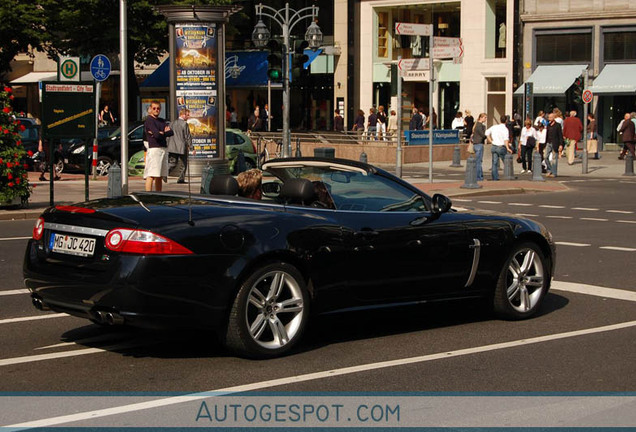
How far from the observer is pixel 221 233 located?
23.0 feet

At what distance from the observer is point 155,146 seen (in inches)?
763

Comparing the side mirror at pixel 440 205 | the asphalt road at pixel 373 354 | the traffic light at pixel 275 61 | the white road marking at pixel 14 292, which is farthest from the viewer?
the traffic light at pixel 275 61

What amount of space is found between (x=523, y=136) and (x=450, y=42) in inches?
340

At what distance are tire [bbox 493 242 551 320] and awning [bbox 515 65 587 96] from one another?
39898mm

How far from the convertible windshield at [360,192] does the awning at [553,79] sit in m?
40.8

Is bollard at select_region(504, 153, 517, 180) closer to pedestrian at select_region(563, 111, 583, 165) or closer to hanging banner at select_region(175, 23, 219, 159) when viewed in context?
pedestrian at select_region(563, 111, 583, 165)

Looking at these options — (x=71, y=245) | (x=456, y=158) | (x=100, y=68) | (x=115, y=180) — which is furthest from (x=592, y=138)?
(x=71, y=245)

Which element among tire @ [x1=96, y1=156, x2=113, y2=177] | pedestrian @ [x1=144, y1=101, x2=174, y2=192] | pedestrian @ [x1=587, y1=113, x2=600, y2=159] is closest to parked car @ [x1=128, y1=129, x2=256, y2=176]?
tire @ [x1=96, y1=156, x2=113, y2=177]

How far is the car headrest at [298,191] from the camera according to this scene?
7805 millimetres

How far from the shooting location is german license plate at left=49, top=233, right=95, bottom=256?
6977 mm

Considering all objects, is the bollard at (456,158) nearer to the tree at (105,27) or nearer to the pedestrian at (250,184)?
the tree at (105,27)

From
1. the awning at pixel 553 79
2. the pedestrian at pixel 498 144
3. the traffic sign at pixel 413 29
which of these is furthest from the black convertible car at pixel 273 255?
the awning at pixel 553 79

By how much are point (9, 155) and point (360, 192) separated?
11.1m

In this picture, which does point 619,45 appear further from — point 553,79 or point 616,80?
point 553,79
